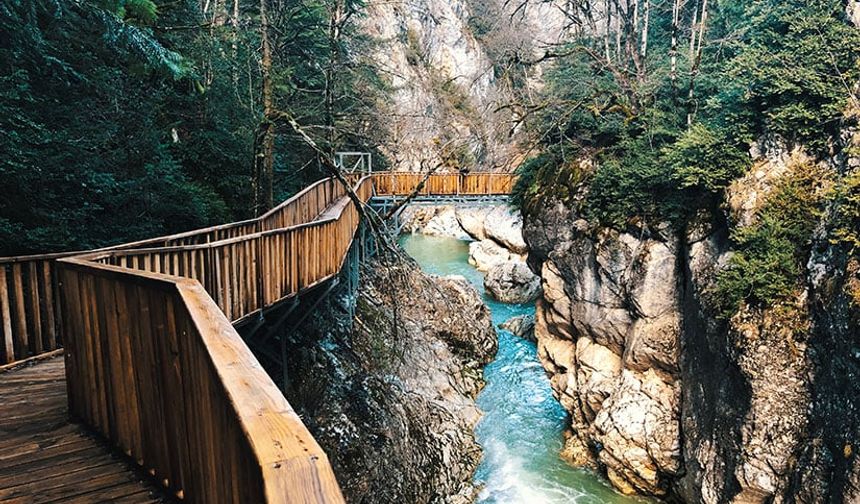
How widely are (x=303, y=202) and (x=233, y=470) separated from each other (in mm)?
9779

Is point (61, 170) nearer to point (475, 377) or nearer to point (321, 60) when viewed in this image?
point (475, 377)

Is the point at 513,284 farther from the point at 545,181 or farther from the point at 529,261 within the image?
the point at 545,181

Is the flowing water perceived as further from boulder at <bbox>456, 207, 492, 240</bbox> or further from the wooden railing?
boulder at <bbox>456, 207, 492, 240</bbox>

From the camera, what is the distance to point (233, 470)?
4.98ft

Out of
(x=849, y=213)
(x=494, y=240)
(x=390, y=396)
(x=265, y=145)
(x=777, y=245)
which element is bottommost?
(x=390, y=396)

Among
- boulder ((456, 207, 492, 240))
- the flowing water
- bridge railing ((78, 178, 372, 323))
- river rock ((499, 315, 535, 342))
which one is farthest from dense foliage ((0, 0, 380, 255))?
boulder ((456, 207, 492, 240))

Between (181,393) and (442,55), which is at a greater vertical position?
(442,55)

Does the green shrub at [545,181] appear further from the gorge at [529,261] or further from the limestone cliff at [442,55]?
the limestone cliff at [442,55]

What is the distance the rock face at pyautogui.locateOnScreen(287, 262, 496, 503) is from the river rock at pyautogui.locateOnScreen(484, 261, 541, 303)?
7090mm

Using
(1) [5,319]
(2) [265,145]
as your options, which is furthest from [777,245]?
(1) [5,319]

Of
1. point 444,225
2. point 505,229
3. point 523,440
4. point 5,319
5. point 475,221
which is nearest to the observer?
point 5,319

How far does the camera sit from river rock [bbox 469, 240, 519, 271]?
89.5ft

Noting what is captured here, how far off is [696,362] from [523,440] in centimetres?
423

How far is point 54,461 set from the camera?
2.86 m
